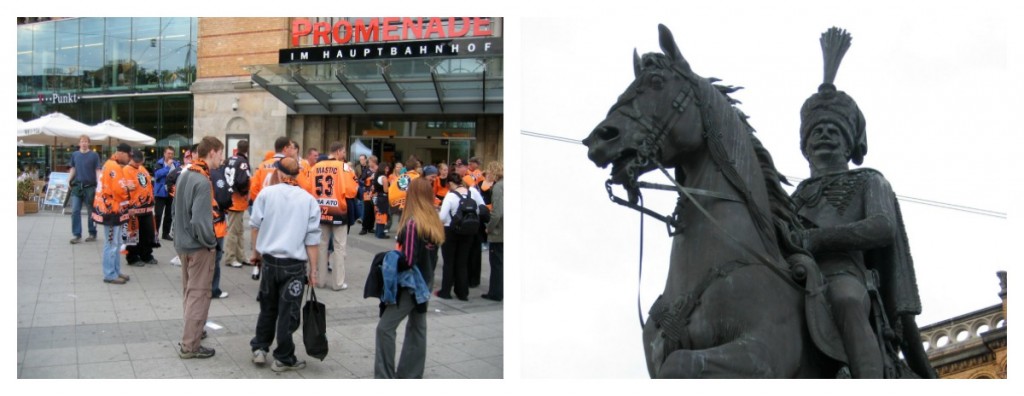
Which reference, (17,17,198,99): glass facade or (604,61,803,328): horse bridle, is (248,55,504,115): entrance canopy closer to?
(17,17,198,99): glass facade

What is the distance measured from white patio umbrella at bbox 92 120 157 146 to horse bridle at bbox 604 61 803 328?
7.17m

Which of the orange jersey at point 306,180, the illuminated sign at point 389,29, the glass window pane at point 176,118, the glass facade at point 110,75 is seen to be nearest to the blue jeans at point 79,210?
the glass facade at point 110,75

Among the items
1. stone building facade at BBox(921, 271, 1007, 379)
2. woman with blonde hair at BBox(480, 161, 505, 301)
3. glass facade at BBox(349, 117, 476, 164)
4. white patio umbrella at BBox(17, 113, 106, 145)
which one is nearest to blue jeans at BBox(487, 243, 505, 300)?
woman with blonde hair at BBox(480, 161, 505, 301)

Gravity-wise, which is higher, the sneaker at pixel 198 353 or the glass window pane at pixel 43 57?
the glass window pane at pixel 43 57

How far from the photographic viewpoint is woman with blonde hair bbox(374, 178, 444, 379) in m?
4.08

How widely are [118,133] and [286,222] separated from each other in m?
4.88

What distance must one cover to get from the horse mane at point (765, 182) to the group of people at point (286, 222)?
73.5 inches

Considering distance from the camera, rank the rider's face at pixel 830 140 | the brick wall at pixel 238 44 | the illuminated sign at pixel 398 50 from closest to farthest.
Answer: the rider's face at pixel 830 140 → the illuminated sign at pixel 398 50 → the brick wall at pixel 238 44

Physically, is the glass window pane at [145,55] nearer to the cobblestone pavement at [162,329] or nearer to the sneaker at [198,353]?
the cobblestone pavement at [162,329]

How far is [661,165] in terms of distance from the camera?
279 cm

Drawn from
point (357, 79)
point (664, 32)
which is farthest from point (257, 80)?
point (664, 32)

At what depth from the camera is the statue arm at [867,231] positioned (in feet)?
9.83

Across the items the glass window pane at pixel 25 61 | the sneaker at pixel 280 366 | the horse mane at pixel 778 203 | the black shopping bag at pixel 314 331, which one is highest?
the glass window pane at pixel 25 61

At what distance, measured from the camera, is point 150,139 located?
886cm
